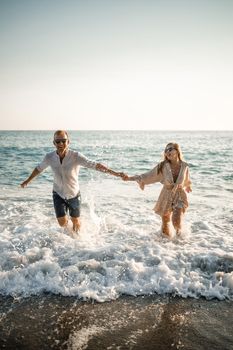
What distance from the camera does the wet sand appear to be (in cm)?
313

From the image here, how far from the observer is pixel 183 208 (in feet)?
18.9

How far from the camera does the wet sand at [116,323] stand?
3.13 meters

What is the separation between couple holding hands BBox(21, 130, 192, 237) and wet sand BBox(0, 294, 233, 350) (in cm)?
209

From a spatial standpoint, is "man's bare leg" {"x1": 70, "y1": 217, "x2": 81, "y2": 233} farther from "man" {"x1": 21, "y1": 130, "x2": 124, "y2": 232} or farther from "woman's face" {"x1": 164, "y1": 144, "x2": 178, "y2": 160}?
"woman's face" {"x1": 164, "y1": 144, "x2": 178, "y2": 160}

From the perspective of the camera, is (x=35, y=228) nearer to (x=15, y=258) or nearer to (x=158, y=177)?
(x=15, y=258)

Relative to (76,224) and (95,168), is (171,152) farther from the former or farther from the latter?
(76,224)

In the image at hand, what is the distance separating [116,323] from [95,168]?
9.88 feet

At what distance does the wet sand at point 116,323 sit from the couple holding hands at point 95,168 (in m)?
2.09

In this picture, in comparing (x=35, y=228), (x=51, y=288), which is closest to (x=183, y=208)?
(x=51, y=288)

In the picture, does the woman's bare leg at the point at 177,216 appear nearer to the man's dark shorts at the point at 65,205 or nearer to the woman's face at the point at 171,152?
the woman's face at the point at 171,152

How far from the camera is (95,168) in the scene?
579cm

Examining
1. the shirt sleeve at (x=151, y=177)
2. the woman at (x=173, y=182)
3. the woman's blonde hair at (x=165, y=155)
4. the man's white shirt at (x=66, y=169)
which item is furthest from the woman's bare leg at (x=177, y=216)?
the man's white shirt at (x=66, y=169)

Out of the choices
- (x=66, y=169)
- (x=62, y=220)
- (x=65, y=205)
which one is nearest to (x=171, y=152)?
(x=66, y=169)

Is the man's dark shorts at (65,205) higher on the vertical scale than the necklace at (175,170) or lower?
lower
